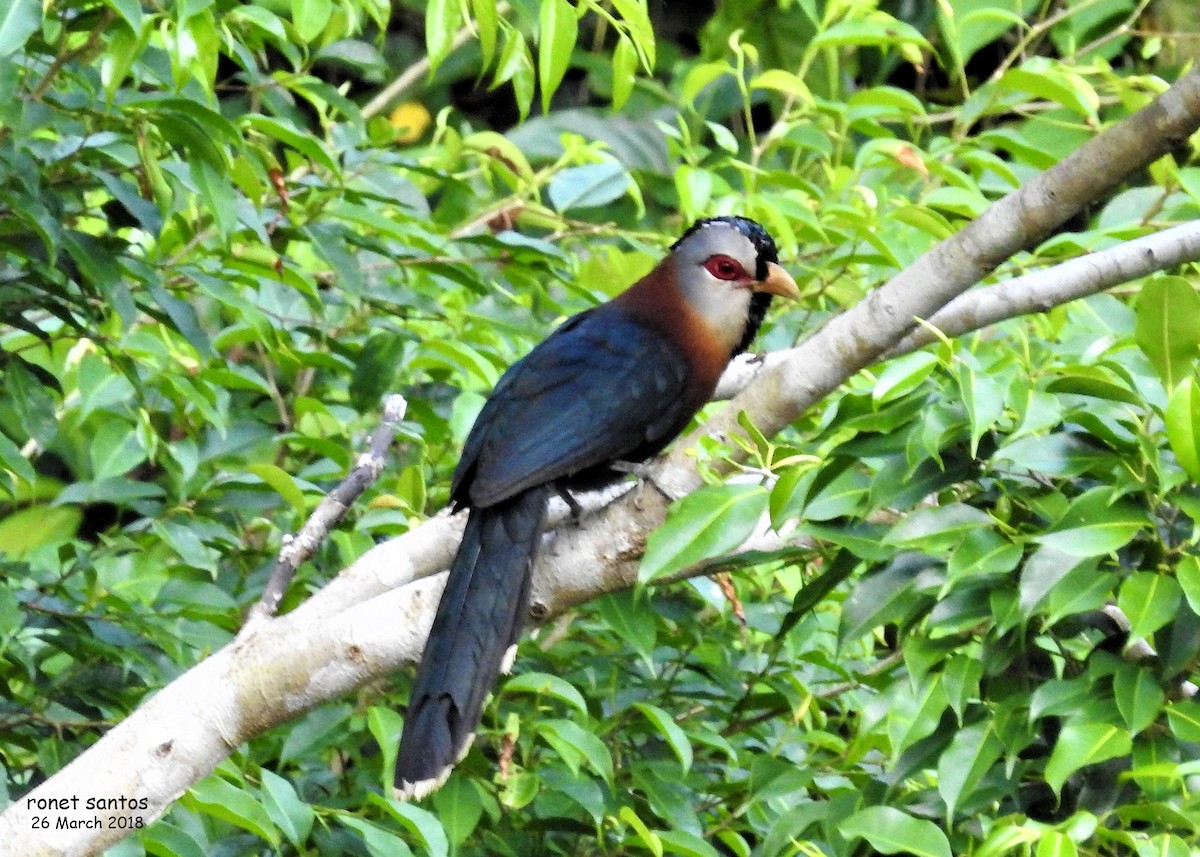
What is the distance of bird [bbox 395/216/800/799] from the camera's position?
221 cm

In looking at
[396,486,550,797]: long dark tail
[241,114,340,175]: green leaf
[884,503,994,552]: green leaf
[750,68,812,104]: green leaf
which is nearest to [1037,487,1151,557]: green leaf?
[884,503,994,552]: green leaf

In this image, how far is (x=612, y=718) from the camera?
2529 mm

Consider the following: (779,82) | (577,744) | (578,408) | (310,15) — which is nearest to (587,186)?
(779,82)

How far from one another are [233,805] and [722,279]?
1686 millimetres

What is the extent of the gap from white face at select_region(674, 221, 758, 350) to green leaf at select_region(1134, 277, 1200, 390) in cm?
152

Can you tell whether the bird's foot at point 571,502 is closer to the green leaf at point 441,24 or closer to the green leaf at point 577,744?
the green leaf at point 577,744

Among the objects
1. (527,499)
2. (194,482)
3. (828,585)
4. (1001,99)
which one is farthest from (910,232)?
(194,482)

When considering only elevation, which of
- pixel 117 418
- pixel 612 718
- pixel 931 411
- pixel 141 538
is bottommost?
pixel 612 718

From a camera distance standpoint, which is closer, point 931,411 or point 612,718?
point 931,411

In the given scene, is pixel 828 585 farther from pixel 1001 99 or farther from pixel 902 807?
pixel 1001 99

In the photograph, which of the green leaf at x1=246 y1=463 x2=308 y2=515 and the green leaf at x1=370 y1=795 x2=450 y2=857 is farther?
the green leaf at x1=246 y1=463 x2=308 y2=515

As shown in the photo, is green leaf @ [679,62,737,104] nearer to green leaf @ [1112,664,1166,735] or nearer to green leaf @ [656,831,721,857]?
green leaf @ [656,831,721,857]

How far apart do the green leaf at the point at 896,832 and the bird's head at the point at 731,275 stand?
1564mm

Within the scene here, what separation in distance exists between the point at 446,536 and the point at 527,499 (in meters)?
0.18
